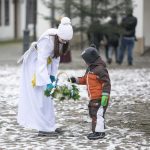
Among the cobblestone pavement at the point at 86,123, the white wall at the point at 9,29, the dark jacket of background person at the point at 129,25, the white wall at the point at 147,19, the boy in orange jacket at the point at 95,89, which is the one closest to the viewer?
the cobblestone pavement at the point at 86,123

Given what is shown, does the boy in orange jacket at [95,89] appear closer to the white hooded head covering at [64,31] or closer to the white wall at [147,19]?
the white hooded head covering at [64,31]

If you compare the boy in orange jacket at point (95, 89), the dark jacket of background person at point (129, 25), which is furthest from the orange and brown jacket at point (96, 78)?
the dark jacket of background person at point (129, 25)

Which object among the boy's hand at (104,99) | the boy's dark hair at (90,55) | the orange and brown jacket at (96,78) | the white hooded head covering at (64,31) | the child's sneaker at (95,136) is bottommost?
the child's sneaker at (95,136)

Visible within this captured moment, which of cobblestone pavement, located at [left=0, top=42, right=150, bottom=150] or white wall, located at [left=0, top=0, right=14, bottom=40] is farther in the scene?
white wall, located at [left=0, top=0, right=14, bottom=40]

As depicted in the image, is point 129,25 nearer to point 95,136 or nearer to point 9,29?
point 95,136

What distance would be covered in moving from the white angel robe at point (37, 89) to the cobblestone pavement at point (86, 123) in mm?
229

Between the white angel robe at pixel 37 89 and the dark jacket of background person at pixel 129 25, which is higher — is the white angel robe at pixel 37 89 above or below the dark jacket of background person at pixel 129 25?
below

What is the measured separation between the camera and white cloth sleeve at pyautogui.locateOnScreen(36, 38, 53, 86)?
7941 millimetres

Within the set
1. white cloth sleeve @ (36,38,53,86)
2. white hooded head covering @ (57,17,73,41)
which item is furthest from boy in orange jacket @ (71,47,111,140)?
white cloth sleeve @ (36,38,53,86)

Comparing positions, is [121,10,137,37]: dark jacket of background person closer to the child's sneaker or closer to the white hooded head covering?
the white hooded head covering

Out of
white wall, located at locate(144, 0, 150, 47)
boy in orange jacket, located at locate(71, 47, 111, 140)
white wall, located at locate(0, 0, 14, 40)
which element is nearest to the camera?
boy in orange jacket, located at locate(71, 47, 111, 140)

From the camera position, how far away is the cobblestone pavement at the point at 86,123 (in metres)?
7.65

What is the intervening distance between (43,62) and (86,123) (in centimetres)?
170

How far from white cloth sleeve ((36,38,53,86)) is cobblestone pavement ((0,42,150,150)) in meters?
0.82
